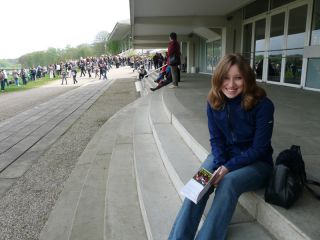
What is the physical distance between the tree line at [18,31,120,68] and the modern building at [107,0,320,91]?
66.6 metres

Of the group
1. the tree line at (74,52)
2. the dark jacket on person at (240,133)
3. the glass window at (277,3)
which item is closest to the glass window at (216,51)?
the glass window at (277,3)

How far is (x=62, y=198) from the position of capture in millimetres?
4168

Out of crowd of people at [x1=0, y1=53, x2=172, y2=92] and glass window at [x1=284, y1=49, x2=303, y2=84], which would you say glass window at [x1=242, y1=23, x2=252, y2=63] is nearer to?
glass window at [x1=284, y1=49, x2=303, y2=84]

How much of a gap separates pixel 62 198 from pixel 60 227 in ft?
2.51

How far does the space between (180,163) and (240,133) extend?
4.09ft

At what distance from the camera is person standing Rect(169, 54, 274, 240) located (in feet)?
7.02

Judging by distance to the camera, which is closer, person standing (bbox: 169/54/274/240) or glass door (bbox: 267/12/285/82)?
person standing (bbox: 169/54/274/240)

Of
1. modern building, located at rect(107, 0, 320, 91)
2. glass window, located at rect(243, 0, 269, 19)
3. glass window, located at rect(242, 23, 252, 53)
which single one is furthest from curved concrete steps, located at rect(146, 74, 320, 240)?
glass window, located at rect(242, 23, 252, 53)

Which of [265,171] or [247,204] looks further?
Result: [247,204]

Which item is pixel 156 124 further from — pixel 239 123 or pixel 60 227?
pixel 239 123

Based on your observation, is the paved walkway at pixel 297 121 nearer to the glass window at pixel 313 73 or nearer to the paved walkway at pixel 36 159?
the glass window at pixel 313 73

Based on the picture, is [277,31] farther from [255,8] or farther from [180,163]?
[180,163]

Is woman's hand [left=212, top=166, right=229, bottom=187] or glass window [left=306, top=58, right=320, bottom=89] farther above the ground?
glass window [left=306, top=58, right=320, bottom=89]

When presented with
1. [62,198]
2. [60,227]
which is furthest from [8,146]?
[60,227]
